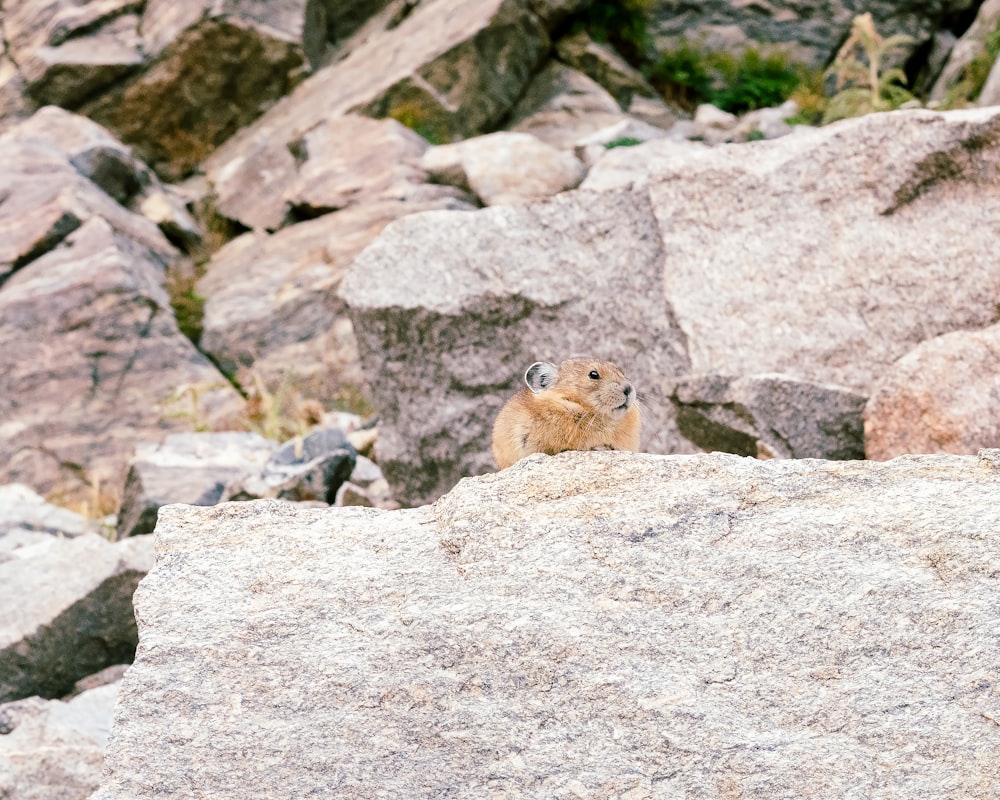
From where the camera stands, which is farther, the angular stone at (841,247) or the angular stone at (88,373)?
the angular stone at (88,373)

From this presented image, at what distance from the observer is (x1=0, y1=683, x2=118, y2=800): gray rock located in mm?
6453

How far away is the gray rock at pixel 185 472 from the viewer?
1120 centimetres

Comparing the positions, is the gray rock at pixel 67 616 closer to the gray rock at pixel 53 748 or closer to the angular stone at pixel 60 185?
the gray rock at pixel 53 748

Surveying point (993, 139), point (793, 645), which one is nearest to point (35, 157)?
point (993, 139)

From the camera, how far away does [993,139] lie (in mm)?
8789

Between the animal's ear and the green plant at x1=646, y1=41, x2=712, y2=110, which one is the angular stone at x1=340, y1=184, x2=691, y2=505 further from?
the green plant at x1=646, y1=41, x2=712, y2=110

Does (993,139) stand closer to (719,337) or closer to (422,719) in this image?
(719,337)

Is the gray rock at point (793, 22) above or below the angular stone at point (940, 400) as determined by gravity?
below

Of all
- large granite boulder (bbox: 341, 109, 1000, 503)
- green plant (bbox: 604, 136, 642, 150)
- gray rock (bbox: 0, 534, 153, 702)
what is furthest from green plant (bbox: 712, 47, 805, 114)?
gray rock (bbox: 0, 534, 153, 702)

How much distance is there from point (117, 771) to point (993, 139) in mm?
7530

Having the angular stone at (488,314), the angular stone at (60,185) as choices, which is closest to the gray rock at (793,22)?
the angular stone at (60,185)

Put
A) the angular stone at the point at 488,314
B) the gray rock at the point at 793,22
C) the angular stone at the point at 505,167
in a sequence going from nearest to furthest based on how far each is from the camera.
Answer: the angular stone at the point at 488,314 < the angular stone at the point at 505,167 < the gray rock at the point at 793,22

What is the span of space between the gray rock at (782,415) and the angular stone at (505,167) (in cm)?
1060

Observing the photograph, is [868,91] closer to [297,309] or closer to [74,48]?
[297,309]
